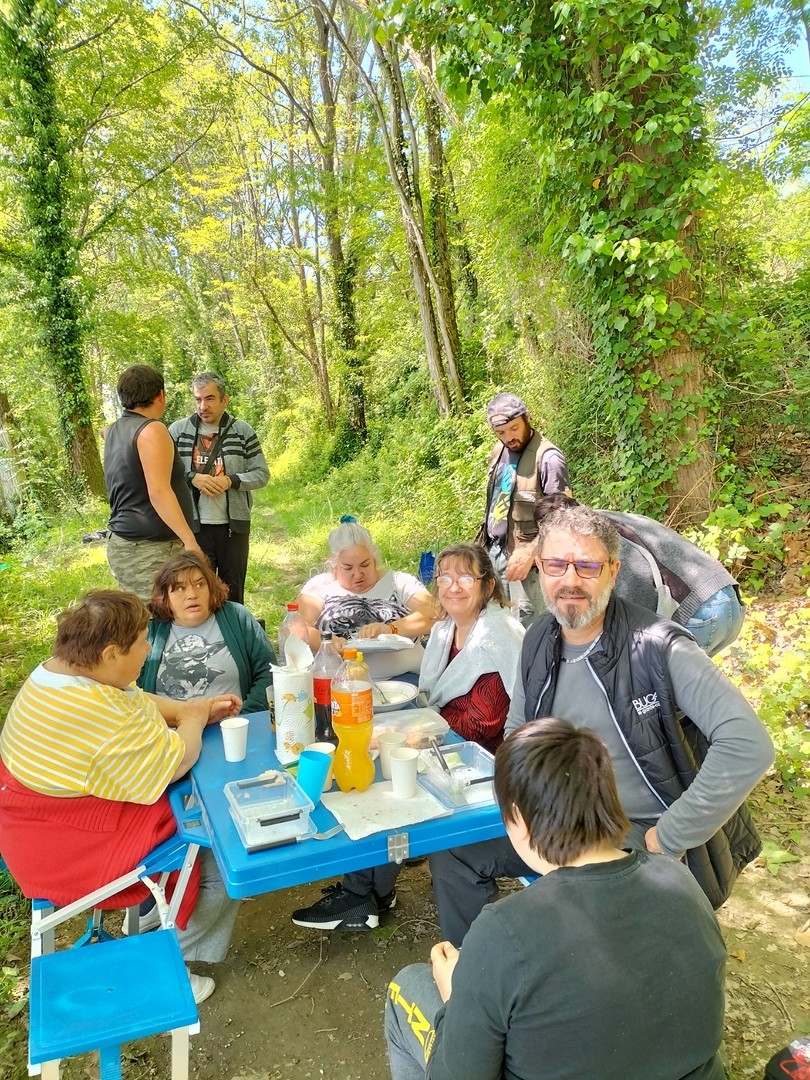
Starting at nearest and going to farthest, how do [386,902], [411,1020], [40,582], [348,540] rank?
[411,1020] < [386,902] < [348,540] < [40,582]

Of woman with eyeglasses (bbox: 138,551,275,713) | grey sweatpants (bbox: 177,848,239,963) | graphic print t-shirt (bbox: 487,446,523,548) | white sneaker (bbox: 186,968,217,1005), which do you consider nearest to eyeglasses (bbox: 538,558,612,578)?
woman with eyeglasses (bbox: 138,551,275,713)

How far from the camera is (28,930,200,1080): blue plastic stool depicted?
1552 mm

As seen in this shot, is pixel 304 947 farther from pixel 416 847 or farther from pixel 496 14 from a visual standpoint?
pixel 496 14

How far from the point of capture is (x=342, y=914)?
270 centimetres

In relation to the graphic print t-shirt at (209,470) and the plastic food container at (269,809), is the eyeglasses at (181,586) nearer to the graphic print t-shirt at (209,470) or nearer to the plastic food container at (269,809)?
the plastic food container at (269,809)

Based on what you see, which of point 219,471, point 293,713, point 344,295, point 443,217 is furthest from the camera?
point 344,295

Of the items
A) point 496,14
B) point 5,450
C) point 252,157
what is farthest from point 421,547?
point 252,157

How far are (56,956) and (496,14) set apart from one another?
6076 millimetres

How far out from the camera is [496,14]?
16.9ft

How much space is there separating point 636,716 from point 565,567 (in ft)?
1.50

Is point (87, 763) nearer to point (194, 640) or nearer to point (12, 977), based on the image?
point (194, 640)

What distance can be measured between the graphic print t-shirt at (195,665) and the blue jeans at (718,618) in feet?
5.81

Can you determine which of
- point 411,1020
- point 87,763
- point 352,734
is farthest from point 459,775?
point 87,763

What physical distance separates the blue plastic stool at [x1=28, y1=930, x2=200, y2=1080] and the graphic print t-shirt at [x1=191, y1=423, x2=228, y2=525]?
312cm
